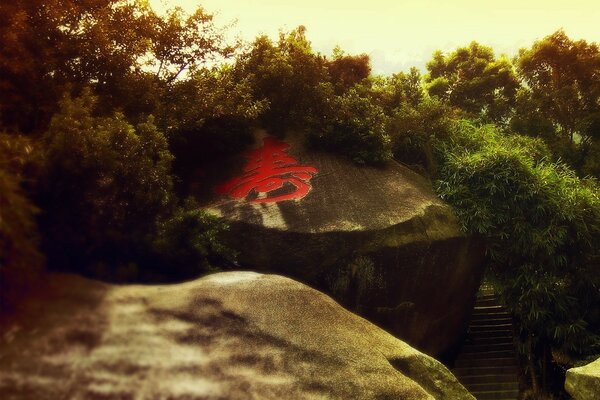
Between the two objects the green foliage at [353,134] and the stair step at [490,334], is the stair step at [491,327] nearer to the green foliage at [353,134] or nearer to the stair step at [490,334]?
the stair step at [490,334]

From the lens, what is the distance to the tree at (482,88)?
1588 cm

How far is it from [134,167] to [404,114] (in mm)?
7150

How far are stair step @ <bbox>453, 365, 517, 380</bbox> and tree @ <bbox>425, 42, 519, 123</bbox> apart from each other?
8.89 m

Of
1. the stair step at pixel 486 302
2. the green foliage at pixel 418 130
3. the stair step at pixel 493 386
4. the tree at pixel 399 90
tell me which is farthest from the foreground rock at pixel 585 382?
the tree at pixel 399 90

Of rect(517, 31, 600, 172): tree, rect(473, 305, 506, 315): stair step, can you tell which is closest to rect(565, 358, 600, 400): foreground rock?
rect(473, 305, 506, 315): stair step

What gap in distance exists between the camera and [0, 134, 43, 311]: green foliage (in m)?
3.23

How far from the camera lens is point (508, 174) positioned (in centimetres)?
910

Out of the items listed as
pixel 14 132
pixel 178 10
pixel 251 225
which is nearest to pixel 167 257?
pixel 251 225

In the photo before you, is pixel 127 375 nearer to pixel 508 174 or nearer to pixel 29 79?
pixel 29 79

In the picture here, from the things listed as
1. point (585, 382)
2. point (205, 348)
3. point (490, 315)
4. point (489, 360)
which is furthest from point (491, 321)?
point (205, 348)

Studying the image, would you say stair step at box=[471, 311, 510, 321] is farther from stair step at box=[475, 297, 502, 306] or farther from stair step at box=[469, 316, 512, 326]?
stair step at box=[475, 297, 502, 306]

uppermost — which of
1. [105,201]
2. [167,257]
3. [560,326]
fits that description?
[105,201]

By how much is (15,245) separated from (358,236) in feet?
16.9

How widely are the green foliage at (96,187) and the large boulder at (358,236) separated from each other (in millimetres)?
2009
